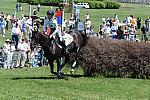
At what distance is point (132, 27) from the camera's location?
35.6 m

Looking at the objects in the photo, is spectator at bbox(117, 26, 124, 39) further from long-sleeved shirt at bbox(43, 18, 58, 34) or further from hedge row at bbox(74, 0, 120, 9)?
hedge row at bbox(74, 0, 120, 9)

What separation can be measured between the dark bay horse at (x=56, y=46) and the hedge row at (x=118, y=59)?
13.3 inches

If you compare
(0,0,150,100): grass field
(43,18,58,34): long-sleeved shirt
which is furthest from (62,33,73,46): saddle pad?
(0,0,150,100): grass field

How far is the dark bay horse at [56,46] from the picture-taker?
49.5 ft

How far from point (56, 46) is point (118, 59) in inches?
94.6

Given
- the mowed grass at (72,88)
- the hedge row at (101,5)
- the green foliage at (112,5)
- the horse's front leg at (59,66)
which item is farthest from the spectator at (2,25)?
the green foliage at (112,5)

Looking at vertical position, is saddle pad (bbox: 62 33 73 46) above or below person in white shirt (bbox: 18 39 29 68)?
above

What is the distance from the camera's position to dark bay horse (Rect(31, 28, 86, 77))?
15.1 meters

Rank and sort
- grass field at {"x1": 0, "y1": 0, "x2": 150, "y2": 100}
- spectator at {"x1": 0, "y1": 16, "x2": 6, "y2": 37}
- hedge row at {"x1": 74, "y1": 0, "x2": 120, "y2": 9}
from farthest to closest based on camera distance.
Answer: hedge row at {"x1": 74, "y1": 0, "x2": 120, "y2": 9} < spectator at {"x1": 0, "y1": 16, "x2": 6, "y2": 37} < grass field at {"x1": 0, "y1": 0, "x2": 150, "y2": 100}

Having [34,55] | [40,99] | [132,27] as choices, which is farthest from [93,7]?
[40,99]

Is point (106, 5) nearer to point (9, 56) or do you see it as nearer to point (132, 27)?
point (132, 27)

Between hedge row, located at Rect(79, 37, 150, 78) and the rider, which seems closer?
the rider

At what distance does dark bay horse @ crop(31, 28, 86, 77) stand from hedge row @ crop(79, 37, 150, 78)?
337mm

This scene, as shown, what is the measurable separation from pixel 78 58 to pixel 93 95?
401cm
